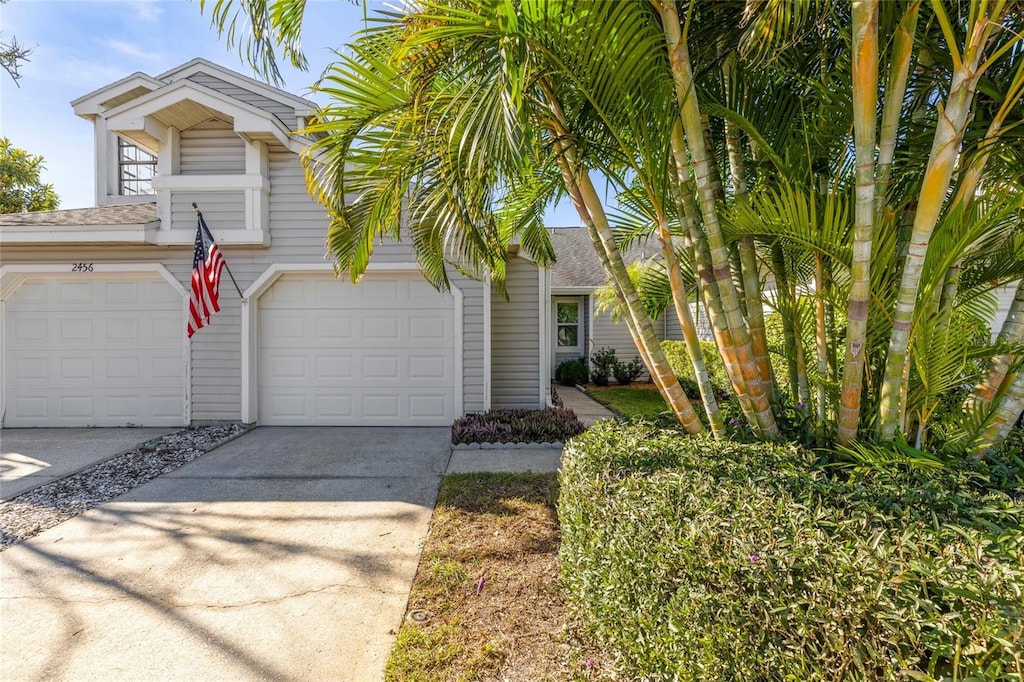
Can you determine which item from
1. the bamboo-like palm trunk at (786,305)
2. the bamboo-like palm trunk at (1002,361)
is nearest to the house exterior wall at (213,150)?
the bamboo-like palm trunk at (786,305)

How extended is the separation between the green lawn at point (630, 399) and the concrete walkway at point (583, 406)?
0.17 m

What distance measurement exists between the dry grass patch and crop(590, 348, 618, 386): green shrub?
822cm

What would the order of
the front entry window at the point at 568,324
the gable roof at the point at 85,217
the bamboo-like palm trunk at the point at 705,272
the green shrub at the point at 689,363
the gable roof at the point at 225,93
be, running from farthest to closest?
the front entry window at the point at 568,324 < the green shrub at the point at 689,363 < the gable roof at the point at 225,93 < the gable roof at the point at 85,217 < the bamboo-like palm trunk at the point at 705,272

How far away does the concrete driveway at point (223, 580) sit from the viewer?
223 cm

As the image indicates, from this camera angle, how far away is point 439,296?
23.3 ft

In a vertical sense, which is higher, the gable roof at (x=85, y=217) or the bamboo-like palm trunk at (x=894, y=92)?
the gable roof at (x=85, y=217)

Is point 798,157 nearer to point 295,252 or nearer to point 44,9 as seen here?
point 295,252

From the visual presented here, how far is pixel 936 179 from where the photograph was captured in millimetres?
1868

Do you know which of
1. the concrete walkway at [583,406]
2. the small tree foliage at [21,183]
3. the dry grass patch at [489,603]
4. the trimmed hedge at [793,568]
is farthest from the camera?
the small tree foliage at [21,183]

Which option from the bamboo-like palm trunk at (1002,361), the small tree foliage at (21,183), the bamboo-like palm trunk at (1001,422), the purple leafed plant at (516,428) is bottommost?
the purple leafed plant at (516,428)

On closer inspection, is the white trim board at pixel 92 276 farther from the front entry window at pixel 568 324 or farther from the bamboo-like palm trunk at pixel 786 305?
the front entry window at pixel 568 324

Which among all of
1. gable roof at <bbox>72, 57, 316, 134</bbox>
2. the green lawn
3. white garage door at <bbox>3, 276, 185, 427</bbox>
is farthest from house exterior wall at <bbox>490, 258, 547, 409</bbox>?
white garage door at <bbox>3, 276, 185, 427</bbox>

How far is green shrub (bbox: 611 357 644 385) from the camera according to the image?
1206cm

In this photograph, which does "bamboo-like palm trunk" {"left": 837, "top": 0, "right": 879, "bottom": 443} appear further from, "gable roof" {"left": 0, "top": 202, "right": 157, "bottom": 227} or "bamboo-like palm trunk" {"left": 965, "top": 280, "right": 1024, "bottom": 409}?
"gable roof" {"left": 0, "top": 202, "right": 157, "bottom": 227}
